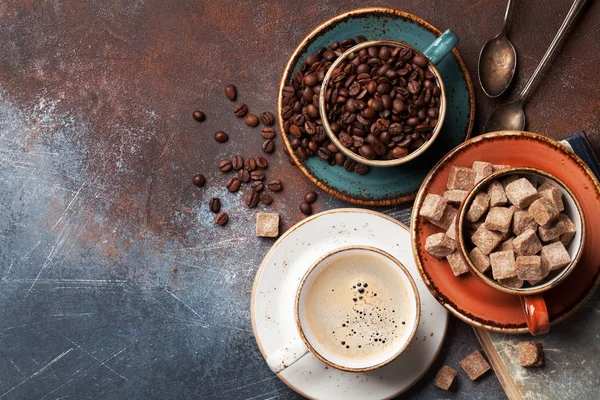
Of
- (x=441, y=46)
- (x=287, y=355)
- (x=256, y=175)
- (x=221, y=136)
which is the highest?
(x=441, y=46)

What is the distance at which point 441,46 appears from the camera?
5.39ft

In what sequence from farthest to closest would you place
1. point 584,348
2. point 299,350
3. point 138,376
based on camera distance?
point 138,376, point 584,348, point 299,350

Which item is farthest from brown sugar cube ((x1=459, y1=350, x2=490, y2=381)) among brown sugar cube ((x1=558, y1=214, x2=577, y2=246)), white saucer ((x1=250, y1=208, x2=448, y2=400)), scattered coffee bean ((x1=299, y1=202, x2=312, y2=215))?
scattered coffee bean ((x1=299, y1=202, x2=312, y2=215))

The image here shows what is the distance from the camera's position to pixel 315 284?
1.61 metres

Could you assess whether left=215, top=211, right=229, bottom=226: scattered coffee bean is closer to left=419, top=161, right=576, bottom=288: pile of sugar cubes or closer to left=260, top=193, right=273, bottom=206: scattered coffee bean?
left=260, top=193, right=273, bottom=206: scattered coffee bean

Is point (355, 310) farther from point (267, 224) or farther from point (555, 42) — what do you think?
point (555, 42)

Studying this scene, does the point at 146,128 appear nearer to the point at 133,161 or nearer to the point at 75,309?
the point at 133,161

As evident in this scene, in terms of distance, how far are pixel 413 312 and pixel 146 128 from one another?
95 cm

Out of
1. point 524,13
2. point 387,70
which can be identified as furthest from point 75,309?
point 524,13

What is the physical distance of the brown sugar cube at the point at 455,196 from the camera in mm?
1503

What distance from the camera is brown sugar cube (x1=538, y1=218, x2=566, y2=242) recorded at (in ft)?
4.70

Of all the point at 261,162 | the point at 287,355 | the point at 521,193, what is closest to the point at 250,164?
the point at 261,162

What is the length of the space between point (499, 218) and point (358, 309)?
43 centimetres

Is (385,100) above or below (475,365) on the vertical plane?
above
